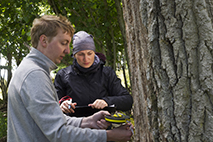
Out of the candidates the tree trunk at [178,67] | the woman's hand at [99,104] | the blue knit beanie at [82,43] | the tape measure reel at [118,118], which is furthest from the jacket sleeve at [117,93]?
the tree trunk at [178,67]

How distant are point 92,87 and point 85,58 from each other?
1.17 ft

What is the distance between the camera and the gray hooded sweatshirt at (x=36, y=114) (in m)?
1.25

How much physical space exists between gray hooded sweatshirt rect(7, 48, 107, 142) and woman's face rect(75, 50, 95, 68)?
3.63 feet

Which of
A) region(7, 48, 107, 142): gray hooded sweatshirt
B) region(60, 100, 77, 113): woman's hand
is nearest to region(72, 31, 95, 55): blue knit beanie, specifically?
region(60, 100, 77, 113): woman's hand

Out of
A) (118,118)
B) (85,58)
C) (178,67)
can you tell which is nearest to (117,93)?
(85,58)

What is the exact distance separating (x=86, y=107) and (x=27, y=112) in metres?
1.07

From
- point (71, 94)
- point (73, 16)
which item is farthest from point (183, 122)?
point (73, 16)

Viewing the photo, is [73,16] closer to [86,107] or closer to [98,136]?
[86,107]

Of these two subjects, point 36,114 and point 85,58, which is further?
point 85,58

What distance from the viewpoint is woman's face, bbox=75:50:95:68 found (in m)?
2.51

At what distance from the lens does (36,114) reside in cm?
125

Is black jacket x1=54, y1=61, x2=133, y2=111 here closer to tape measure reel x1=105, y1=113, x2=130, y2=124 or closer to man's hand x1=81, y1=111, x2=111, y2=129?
man's hand x1=81, y1=111, x2=111, y2=129

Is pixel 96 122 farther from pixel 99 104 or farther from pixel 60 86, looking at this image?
pixel 60 86

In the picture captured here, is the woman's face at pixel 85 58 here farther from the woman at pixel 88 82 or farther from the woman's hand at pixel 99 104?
the woman's hand at pixel 99 104
